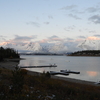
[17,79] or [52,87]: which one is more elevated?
[17,79]

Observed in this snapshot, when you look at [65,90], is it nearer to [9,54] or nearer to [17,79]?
[17,79]

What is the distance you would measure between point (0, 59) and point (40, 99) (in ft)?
224

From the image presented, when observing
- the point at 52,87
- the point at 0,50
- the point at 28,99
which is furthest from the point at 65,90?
the point at 0,50

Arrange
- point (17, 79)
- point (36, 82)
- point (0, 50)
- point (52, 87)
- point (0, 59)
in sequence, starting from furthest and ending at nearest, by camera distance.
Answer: point (0, 50) → point (0, 59) → point (36, 82) → point (52, 87) → point (17, 79)

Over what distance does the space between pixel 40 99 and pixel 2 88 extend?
2221mm

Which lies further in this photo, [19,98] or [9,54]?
A: [9,54]

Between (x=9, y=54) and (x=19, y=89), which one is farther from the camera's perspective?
(x=9, y=54)

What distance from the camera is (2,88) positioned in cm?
809

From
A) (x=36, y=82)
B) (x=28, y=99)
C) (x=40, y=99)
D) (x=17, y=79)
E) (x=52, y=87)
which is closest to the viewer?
(x=28, y=99)

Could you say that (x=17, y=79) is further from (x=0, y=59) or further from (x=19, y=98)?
(x=0, y=59)

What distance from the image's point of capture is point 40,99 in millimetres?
7227

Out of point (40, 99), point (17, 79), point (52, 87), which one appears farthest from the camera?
point (52, 87)

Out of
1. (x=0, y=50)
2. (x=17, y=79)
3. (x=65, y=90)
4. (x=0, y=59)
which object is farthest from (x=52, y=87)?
(x=0, y=50)

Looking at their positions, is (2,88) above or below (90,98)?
above
